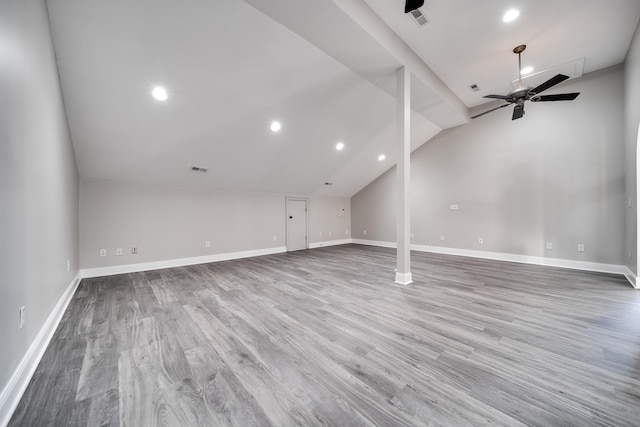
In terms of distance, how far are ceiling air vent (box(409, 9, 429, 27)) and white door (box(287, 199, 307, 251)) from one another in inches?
198

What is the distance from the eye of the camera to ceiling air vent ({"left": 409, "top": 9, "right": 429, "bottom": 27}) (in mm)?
2809

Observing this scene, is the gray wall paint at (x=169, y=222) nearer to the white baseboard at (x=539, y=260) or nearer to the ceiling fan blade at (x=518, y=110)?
the white baseboard at (x=539, y=260)

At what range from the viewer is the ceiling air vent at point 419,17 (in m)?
2.81

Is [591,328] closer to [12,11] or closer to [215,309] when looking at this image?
[215,309]

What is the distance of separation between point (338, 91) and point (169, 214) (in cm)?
425

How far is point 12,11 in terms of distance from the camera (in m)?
1.47

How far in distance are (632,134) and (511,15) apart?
2.72m

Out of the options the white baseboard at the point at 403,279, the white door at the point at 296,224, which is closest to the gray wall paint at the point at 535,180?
the white baseboard at the point at 403,279

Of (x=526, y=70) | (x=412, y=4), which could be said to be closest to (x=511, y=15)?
(x=412, y=4)

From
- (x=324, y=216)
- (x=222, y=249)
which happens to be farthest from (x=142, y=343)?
(x=324, y=216)

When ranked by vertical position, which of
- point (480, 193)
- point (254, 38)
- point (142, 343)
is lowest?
point (142, 343)

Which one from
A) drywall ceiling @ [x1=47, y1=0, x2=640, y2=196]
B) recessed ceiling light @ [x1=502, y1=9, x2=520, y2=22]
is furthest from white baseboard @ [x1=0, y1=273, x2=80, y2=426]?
recessed ceiling light @ [x1=502, y1=9, x2=520, y2=22]

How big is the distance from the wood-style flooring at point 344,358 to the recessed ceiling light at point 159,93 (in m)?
2.70

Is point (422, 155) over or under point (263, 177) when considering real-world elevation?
over
